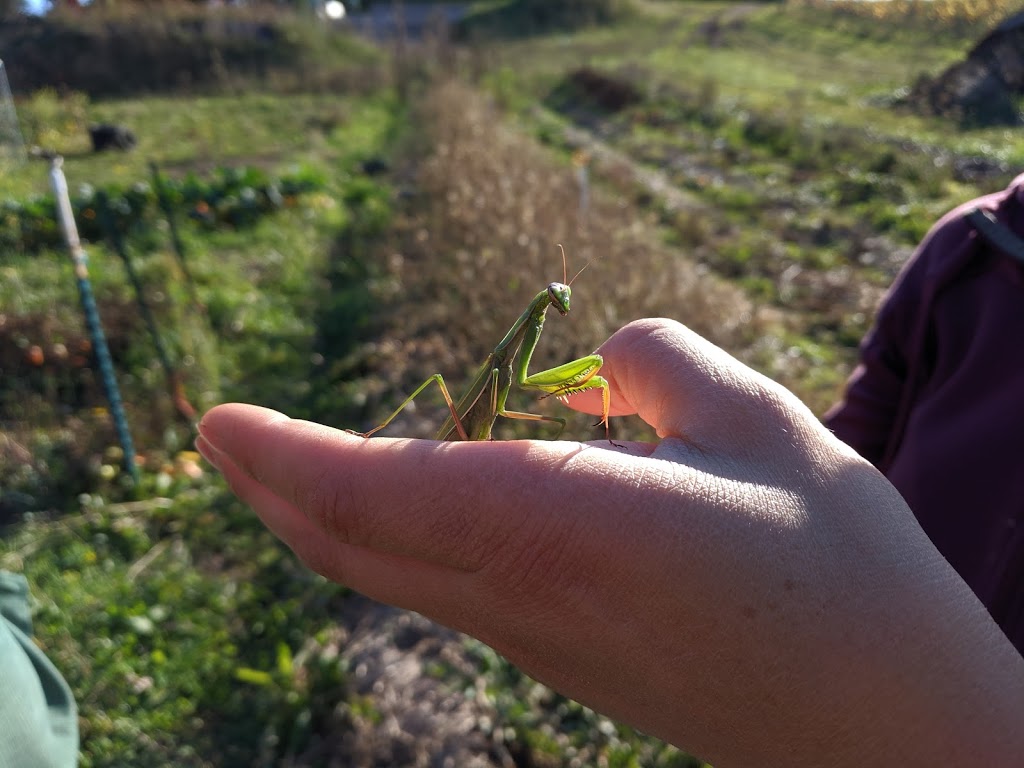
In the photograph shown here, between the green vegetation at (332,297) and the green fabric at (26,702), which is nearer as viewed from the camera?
the green fabric at (26,702)

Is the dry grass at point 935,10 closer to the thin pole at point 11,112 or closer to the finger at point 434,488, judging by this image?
the finger at point 434,488

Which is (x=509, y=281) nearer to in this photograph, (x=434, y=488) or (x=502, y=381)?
(x=502, y=381)

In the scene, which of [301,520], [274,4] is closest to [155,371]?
[301,520]

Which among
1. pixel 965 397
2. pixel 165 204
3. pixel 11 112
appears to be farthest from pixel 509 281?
pixel 11 112

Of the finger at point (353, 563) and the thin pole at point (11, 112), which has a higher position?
the thin pole at point (11, 112)

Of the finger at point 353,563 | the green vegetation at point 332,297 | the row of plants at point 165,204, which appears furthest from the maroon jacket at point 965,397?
the row of plants at point 165,204

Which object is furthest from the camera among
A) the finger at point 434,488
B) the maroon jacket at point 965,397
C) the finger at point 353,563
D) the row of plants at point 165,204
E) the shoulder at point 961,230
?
the row of plants at point 165,204

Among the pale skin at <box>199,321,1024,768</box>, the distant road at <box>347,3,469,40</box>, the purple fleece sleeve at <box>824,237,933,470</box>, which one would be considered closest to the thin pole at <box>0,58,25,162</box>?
the pale skin at <box>199,321,1024,768</box>
